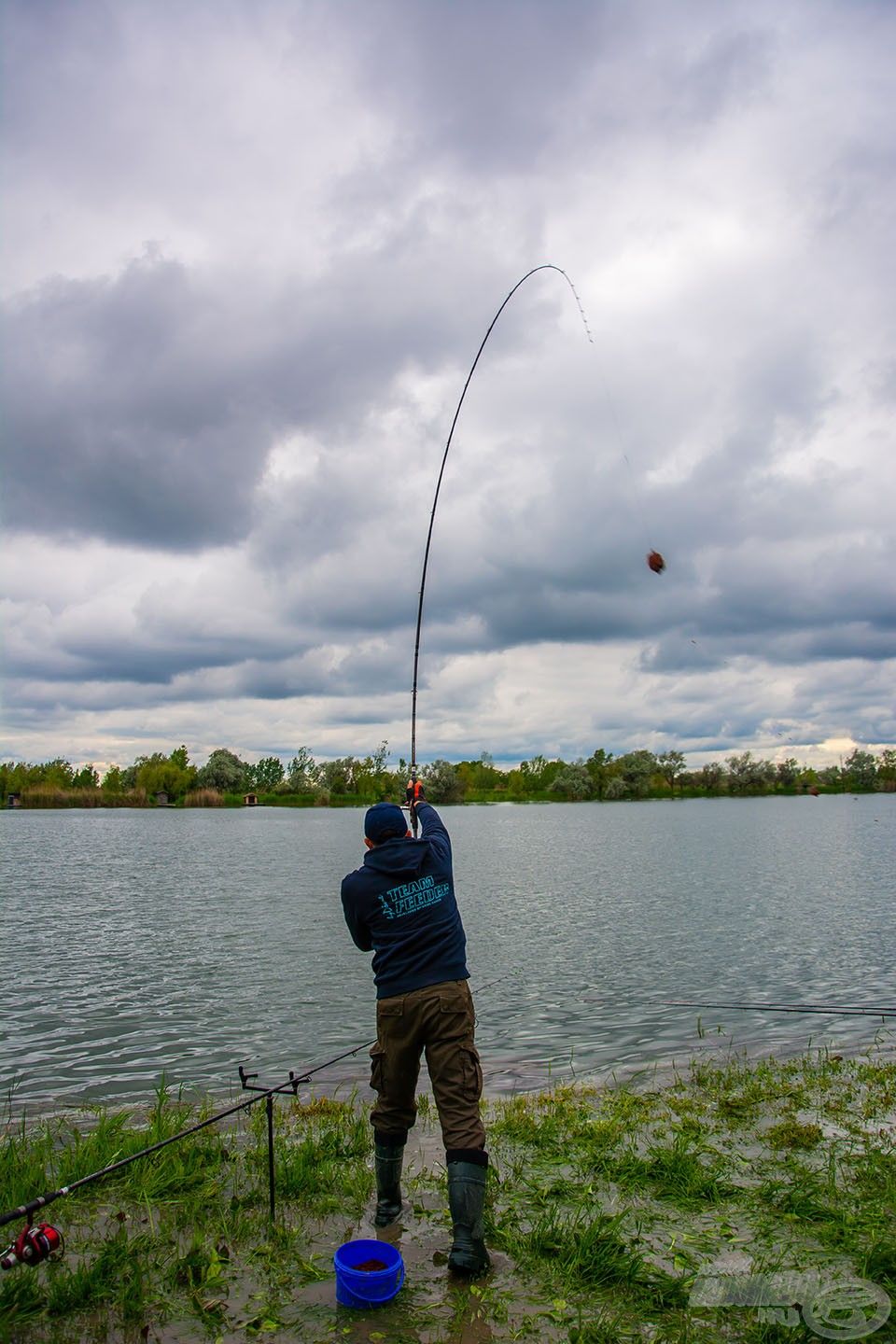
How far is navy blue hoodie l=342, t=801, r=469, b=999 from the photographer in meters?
5.41

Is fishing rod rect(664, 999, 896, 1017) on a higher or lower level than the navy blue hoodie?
lower

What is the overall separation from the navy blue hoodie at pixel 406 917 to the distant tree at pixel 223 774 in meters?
145

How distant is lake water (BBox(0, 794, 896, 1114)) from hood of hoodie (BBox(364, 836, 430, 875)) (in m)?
6.06

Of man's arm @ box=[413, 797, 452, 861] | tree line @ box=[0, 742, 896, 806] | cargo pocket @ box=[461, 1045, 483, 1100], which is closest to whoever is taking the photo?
cargo pocket @ box=[461, 1045, 483, 1100]

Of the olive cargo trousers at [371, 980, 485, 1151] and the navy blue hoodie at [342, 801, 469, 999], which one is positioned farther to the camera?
the navy blue hoodie at [342, 801, 469, 999]

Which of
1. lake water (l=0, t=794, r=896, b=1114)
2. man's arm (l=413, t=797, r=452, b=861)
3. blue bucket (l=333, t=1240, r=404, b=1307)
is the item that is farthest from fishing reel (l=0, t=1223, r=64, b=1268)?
lake water (l=0, t=794, r=896, b=1114)

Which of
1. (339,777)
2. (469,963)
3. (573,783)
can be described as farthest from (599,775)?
(469,963)

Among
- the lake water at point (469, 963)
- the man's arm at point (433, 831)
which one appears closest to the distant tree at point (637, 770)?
the lake water at point (469, 963)

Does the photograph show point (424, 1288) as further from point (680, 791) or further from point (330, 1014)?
point (680, 791)

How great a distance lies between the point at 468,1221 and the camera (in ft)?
16.7

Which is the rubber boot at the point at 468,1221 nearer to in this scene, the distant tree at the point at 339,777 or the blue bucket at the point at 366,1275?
the blue bucket at the point at 366,1275

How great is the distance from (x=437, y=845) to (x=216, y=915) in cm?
2260

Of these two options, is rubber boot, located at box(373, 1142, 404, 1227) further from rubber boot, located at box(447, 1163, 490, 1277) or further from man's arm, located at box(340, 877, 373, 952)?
man's arm, located at box(340, 877, 373, 952)

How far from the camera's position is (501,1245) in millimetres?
5371
